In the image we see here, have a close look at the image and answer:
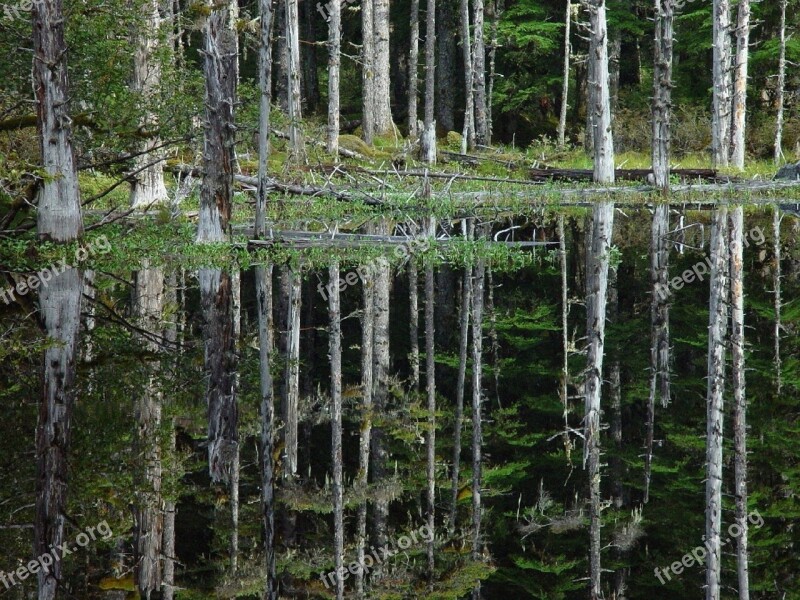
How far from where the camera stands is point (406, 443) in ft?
44.8

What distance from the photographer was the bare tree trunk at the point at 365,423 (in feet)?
34.6

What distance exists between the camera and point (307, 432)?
14.8 m

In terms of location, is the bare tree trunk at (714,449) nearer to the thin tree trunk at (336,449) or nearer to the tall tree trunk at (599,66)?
the thin tree trunk at (336,449)

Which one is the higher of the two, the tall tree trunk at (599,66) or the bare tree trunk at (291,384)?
the tall tree trunk at (599,66)

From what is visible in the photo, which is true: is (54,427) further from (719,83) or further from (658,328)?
(719,83)

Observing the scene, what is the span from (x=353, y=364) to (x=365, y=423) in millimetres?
6517

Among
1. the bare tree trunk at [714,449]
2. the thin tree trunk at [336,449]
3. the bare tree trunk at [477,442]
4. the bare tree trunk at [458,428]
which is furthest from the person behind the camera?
the bare tree trunk at [458,428]

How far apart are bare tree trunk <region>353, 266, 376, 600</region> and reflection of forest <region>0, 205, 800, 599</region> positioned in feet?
0.19

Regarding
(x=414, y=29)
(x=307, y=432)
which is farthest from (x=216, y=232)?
(x=414, y=29)

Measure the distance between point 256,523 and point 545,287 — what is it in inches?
457

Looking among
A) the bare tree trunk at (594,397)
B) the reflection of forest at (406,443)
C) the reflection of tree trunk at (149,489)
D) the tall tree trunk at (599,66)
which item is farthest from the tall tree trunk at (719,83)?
the reflection of tree trunk at (149,489)

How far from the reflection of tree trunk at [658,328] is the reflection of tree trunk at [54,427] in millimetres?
6654

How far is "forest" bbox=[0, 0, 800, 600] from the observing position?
383 inches

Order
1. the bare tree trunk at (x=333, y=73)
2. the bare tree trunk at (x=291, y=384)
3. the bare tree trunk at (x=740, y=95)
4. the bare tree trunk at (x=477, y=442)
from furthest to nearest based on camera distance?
the bare tree trunk at (x=740, y=95) < the bare tree trunk at (x=333, y=73) < the bare tree trunk at (x=291, y=384) < the bare tree trunk at (x=477, y=442)
